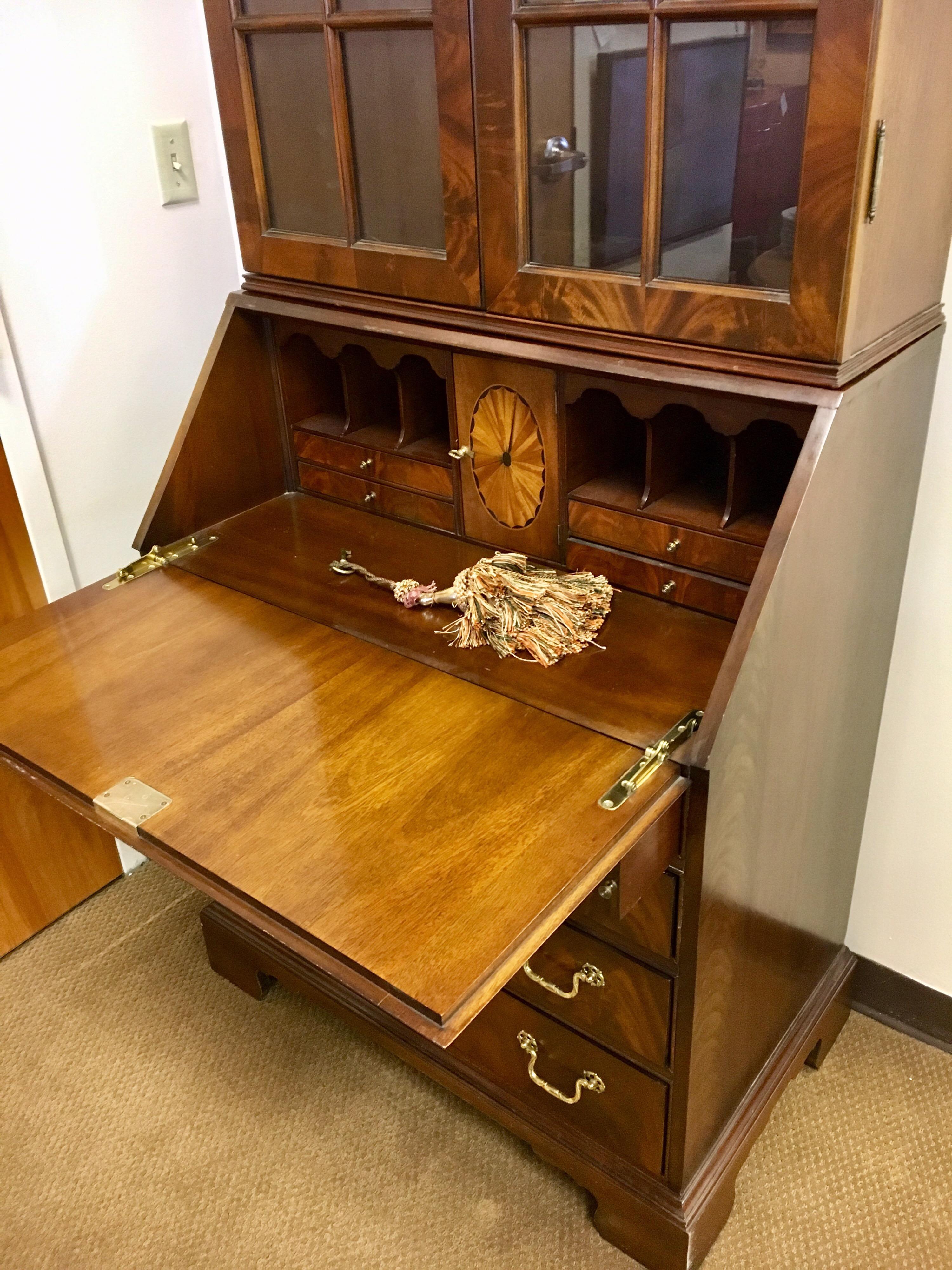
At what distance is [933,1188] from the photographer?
1348 mm

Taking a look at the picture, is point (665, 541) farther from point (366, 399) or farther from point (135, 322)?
point (135, 322)

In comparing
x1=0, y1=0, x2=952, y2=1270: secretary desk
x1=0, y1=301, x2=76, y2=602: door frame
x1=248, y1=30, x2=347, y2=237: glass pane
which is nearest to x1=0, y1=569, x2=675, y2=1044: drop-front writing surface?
x1=0, y1=0, x2=952, y2=1270: secretary desk

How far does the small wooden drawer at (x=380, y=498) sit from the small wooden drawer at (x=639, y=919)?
51cm

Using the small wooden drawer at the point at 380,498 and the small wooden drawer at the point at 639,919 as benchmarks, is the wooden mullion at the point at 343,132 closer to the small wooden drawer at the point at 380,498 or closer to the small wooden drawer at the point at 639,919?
the small wooden drawer at the point at 380,498

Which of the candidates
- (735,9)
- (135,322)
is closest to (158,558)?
(135,322)

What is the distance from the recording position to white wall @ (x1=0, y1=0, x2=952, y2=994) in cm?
132

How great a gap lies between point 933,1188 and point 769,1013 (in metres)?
0.34

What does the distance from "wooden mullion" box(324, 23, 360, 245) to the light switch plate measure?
0.44m

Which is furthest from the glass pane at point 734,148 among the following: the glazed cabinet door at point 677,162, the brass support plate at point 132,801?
the brass support plate at point 132,801

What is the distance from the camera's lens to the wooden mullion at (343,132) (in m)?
1.11

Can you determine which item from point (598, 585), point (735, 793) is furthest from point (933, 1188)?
point (598, 585)

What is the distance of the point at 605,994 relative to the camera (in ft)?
3.71

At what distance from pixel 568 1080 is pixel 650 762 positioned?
1.82 feet

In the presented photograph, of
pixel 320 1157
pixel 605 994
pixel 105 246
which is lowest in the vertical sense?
pixel 320 1157
